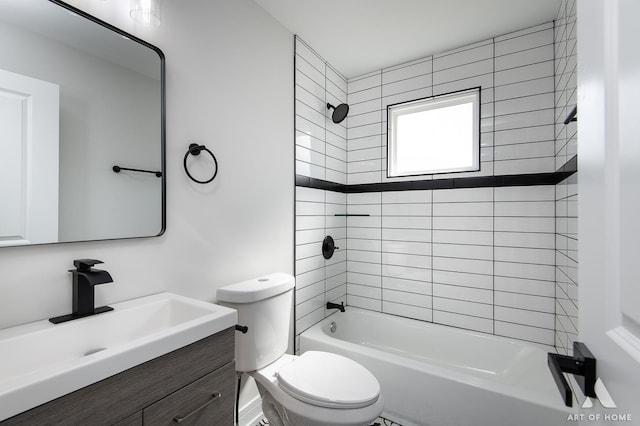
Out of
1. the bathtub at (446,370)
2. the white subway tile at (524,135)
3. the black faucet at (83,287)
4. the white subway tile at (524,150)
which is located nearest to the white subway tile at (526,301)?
the bathtub at (446,370)

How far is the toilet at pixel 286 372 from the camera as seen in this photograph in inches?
49.8

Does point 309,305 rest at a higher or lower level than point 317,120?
lower

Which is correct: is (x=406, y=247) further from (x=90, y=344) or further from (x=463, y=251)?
(x=90, y=344)

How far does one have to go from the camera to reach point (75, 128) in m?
1.08

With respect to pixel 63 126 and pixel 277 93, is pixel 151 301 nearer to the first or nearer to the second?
pixel 63 126

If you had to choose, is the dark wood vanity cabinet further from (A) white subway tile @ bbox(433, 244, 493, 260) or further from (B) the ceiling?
(B) the ceiling

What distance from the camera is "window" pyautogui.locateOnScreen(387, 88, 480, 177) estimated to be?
2.38 m

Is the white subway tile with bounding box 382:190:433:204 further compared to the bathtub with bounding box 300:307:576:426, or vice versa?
the white subway tile with bounding box 382:190:433:204

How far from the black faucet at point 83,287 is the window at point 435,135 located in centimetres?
224

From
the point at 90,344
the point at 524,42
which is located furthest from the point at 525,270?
the point at 90,344

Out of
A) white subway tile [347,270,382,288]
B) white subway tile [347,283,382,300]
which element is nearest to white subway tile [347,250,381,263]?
white subway tile [347,270,382,288]

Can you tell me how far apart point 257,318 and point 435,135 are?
2.12 m

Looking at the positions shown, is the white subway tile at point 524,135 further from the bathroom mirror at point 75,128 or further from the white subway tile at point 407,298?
the bathroom mirror at point 75,128

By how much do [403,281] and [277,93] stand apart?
185 cm
